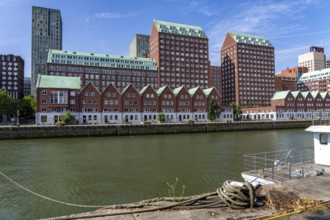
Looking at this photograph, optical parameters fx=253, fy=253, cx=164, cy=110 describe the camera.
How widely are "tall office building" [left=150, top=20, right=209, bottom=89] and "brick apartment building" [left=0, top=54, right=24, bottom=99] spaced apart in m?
107

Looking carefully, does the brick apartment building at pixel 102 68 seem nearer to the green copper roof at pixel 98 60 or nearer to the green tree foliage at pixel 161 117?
the green copper roof at pixel 98 60

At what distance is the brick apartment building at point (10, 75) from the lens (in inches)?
7486

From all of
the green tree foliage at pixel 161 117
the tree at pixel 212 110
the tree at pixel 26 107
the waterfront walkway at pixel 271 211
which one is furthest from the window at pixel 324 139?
the tree at pixel 26 107

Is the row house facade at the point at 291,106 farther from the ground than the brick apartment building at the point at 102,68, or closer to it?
closer to it

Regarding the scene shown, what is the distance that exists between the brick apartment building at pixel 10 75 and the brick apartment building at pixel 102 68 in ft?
221

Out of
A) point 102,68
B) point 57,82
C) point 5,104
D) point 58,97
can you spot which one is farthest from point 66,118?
point 102,68

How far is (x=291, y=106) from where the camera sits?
15588cm

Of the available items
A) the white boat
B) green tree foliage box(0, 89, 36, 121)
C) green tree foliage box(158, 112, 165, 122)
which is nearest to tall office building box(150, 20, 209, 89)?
green tree foliage box(158, 112, 165, 122)

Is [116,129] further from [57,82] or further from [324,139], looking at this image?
[324,139]

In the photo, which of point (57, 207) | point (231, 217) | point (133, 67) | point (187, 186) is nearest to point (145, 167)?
point (187, 186)

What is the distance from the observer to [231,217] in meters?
9.98

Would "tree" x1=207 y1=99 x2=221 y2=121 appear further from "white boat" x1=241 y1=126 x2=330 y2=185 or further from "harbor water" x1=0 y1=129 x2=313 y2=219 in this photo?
"white boat" x1=241 y1=126 x2=330 y2=185

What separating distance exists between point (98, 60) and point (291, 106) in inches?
4781

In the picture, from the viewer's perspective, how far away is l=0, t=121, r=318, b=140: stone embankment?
242 feet
